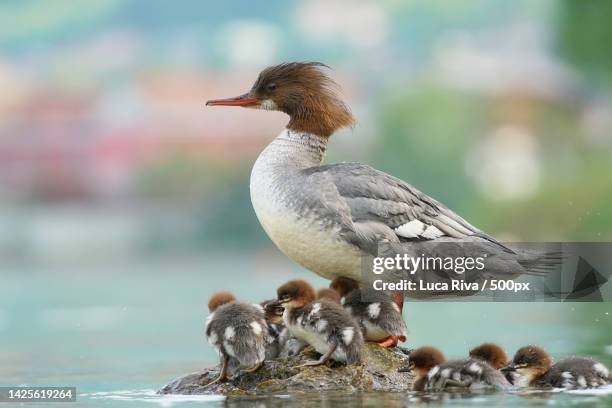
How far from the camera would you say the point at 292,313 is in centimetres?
612

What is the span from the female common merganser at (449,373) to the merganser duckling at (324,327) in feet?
0.89

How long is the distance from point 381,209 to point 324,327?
80cm

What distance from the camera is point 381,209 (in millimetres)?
6473

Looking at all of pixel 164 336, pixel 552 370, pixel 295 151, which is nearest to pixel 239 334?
pixel 295 151

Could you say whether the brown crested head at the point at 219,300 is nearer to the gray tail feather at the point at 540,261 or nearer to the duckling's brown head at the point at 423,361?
the duckling's brown head at the point at 423,361

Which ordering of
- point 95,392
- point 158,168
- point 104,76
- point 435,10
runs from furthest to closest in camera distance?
point 435,10, point 104,76, point 158,168, point 95,392

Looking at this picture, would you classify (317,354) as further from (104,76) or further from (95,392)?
(104,76)

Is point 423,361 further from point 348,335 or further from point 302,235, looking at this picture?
point 302,235

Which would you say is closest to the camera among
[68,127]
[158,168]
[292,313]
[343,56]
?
[292,313]

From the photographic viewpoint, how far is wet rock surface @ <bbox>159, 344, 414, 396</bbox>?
5922mm

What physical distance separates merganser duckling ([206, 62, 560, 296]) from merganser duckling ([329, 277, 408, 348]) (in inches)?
6.7

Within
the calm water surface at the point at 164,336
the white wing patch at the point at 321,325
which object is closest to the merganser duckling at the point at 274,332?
the white wing patch at the point at 321,325

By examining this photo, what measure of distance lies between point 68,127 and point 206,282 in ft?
128

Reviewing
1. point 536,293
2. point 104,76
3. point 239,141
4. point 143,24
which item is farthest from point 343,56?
point 536,293
